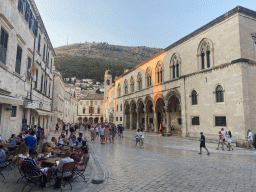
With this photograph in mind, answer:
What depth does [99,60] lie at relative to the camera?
149 m

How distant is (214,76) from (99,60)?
13829 cm

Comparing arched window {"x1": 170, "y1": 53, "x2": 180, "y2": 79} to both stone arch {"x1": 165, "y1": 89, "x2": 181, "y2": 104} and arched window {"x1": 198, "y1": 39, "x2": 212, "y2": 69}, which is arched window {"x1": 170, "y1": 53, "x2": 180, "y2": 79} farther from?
arched window {"x1": 198, "y1": 39, "x2": 212, "y2": 69}

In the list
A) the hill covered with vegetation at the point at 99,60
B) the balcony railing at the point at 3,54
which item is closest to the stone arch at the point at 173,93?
the balcony railing at the point at 3,54

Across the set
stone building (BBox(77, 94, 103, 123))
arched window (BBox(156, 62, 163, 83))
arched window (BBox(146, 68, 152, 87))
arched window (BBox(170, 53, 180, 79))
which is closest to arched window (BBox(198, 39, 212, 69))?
arched window (BBox(170, 53, 180, 79))

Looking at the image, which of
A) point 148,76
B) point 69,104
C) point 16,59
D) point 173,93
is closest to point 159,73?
point 148,76

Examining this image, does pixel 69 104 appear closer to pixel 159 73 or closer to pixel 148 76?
pixel 148 76

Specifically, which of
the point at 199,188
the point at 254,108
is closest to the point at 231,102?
the point at 254,108

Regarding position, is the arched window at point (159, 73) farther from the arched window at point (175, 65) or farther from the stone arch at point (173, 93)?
the stone arch at point (173, 93)

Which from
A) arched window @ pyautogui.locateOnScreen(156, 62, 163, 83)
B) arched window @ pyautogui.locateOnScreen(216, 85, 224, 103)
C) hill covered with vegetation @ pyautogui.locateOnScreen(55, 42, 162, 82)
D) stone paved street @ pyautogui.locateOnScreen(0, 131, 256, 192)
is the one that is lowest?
stone paved street @ pyautogui.locateOnScreen(0, 131, 256, 192)

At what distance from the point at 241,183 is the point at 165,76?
20573 millimetres

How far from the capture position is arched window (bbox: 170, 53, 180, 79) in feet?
76.4

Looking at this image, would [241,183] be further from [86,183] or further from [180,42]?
[180,42]

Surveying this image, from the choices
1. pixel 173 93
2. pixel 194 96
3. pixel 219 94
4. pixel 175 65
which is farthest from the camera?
pixel 175 65

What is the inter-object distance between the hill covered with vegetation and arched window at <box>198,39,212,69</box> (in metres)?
98.5
